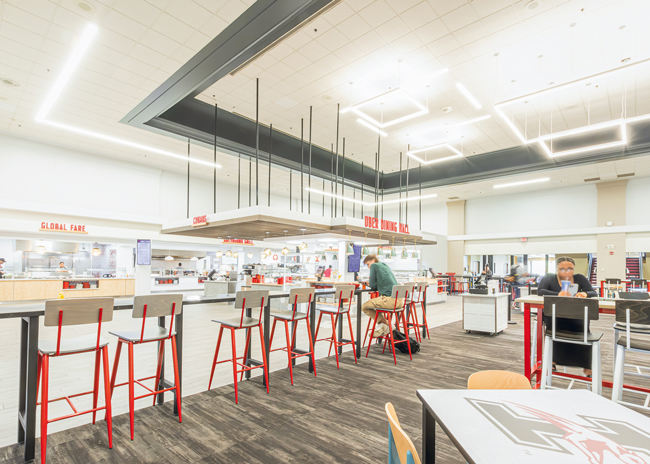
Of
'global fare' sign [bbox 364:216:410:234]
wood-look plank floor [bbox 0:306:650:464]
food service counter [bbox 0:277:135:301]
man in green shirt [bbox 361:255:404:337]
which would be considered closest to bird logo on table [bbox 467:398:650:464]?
wood-look plank floor [bbox 0:306:650:464]

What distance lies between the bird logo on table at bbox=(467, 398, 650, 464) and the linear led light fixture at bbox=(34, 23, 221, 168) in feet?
19.6

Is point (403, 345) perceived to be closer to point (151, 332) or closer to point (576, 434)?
point (151, 332)

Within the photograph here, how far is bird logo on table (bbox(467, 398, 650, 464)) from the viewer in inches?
40.8

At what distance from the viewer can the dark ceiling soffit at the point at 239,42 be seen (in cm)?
389

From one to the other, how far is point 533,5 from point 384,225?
15.8ft

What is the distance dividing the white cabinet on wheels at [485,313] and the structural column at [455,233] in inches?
371

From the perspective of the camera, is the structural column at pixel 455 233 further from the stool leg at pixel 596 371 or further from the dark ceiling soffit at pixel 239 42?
the stool leg at pixel 596 371

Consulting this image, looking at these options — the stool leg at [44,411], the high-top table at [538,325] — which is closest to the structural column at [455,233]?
the high-top table at [538,325]

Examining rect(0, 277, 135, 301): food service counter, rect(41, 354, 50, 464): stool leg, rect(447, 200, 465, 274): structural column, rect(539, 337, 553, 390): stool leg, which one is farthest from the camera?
rect(447, 200, 465, 274): structural column

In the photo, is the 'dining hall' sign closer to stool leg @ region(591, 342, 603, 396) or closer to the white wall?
stool leg @ region(591, 342, 603, 396)

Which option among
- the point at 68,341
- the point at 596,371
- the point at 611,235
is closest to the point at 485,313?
the point at 596,371

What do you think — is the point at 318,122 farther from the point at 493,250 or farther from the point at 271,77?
the point at 493,250

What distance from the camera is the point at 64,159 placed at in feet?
32.4

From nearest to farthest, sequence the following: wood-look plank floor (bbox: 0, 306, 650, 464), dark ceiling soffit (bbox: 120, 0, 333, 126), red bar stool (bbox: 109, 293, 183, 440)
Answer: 1. wood-look plank floor (bbox: 0, 306, 650, 464)
2. red bar stool (bbox: 109, 293, 183, 440)
3. dark ceiling soffit (bbox: 120, 0, 333, 126)
